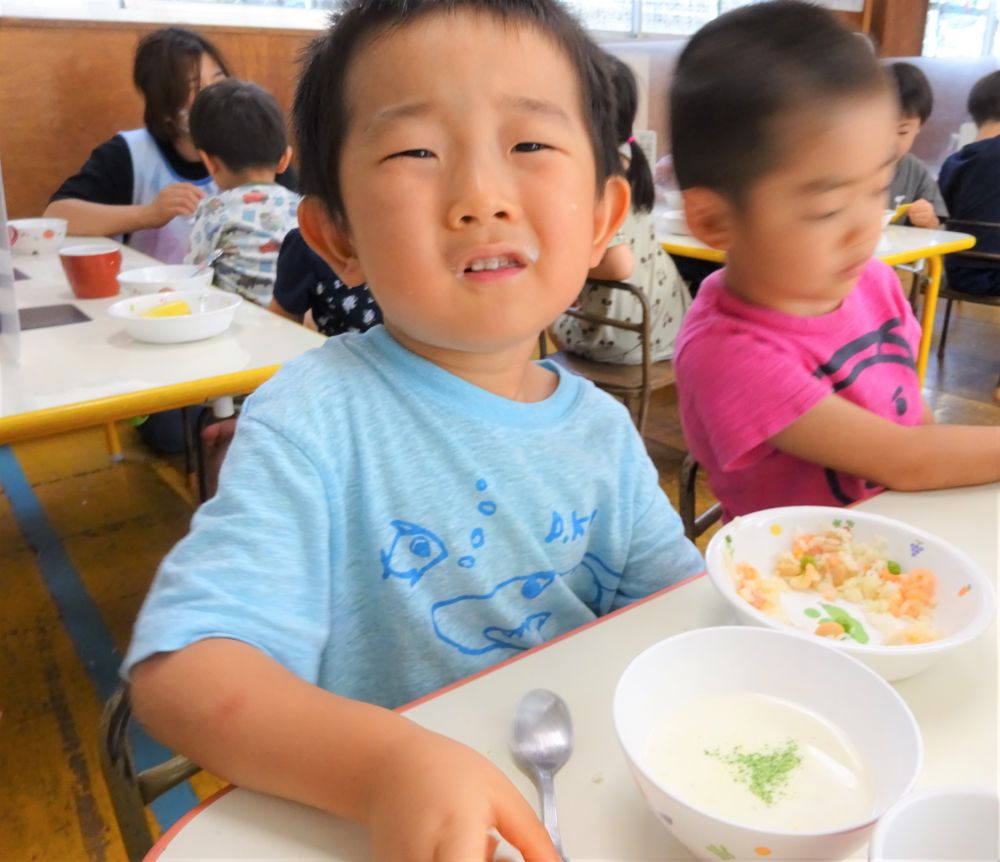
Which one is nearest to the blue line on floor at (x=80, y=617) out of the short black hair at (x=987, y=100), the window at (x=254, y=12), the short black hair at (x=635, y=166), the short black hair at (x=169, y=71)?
the short black hair at (x=169, y=71)

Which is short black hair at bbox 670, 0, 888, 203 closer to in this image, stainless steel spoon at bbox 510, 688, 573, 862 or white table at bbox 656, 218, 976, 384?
stainless steel spoon at bbox 510, 688, 573, 862

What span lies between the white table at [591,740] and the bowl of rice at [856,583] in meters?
0.04

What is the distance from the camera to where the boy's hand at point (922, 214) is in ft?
11.5

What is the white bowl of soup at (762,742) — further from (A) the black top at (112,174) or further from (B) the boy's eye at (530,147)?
(A) the black top at (112,174)

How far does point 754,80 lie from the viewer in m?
1.02

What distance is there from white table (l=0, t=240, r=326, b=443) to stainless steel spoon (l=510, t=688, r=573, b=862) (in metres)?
0.94

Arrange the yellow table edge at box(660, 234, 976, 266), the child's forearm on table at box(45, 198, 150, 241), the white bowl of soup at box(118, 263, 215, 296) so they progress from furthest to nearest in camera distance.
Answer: the child's forearm on table at box(45, 198, 150, 241) < the yellow table edge at box(660, 234, 976, 266) < the white bowl of soup at box(118, 263, 215, 296)

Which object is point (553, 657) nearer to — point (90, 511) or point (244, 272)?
point (244, 272)

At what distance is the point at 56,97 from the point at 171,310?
251 cm

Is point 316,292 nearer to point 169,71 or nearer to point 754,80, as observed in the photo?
point 169,71

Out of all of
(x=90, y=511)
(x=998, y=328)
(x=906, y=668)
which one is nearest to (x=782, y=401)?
(x=906, y=668)

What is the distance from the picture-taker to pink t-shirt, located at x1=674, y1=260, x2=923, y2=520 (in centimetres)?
109

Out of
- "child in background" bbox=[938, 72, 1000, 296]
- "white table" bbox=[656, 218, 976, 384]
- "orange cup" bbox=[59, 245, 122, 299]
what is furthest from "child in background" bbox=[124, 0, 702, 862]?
"child in background" bbox=[938, 72, 1000, 296]

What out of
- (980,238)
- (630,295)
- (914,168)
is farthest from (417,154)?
(914,168)
